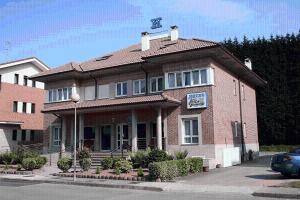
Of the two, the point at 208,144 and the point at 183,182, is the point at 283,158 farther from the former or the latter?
the point at 208,144

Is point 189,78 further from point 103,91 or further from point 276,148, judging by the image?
point 276,148

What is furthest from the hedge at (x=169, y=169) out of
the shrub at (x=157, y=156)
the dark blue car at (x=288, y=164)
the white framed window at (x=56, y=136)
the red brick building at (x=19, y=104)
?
the red brick building at (x=19, y=104)

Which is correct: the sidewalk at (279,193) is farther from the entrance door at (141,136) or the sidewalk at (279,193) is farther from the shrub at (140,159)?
the entrance door at (141,136)

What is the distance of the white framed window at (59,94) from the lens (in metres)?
32.8

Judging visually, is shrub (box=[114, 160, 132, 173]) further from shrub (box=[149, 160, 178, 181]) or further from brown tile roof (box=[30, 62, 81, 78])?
brown tile roof (box=[30, 62, 81, 78])

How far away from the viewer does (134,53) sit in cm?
3288

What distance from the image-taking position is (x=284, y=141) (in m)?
41.3

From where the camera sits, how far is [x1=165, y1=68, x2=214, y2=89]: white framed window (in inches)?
999

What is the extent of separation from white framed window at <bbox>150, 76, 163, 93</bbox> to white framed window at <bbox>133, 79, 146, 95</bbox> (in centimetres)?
71

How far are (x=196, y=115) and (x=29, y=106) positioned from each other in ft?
78.3

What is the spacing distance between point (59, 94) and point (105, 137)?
19.2ft

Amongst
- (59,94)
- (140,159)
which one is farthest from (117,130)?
(140,159)

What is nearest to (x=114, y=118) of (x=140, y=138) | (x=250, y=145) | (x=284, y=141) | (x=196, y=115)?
(x=140, y=138)

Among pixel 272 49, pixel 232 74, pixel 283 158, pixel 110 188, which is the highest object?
pixel 272 49
